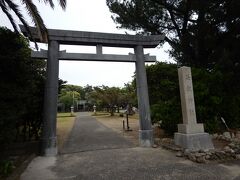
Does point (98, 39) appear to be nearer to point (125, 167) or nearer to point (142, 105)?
point (142, 105)

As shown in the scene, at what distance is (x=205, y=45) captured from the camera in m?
13.4

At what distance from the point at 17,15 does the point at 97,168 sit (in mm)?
4945

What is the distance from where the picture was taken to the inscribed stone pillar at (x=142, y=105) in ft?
33.4

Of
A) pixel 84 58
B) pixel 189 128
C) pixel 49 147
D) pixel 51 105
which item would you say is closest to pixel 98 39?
pixel 84 58

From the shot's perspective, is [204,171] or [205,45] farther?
[205,45]

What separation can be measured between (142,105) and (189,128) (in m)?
2.36

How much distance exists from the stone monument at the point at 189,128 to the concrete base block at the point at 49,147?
15.4 ft

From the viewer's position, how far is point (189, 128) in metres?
8.82

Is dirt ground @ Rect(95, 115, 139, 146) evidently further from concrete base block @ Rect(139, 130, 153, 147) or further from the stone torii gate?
the stone torii gate

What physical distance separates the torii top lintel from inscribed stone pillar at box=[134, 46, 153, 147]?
1.25 ft

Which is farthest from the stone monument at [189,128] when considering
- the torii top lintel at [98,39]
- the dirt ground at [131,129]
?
the dirt ground at [131,129]

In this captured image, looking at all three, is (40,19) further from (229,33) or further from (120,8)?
(229,33)

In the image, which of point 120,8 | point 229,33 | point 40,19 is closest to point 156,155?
point 40,19

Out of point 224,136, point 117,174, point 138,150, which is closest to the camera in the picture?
point 117,174
